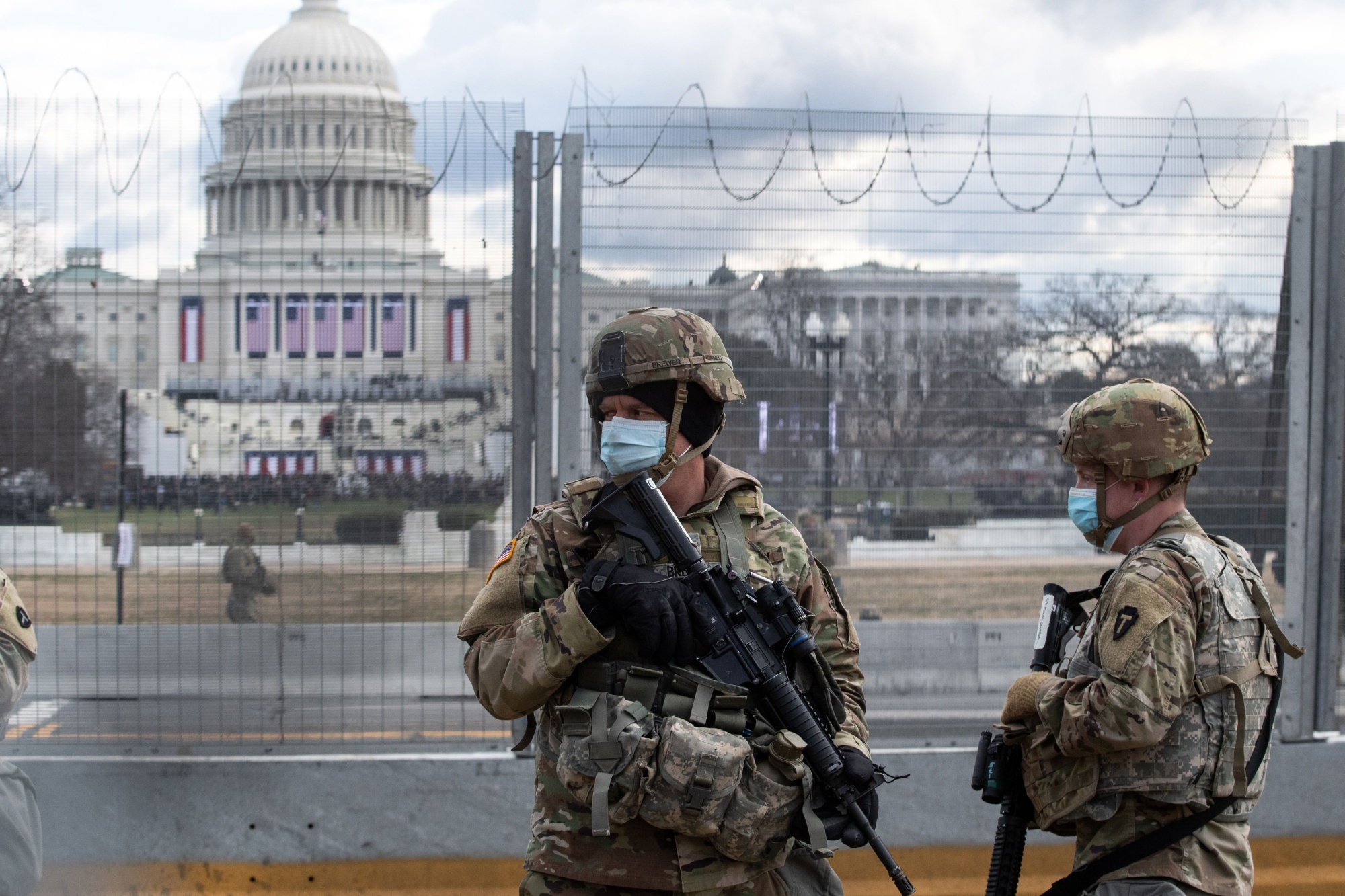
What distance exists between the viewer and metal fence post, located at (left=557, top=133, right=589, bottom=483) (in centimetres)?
504

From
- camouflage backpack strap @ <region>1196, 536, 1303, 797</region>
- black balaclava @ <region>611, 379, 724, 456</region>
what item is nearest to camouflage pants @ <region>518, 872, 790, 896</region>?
black balaclava @ <region>611, 379, 724, 456</region>

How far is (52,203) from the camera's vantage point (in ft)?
16.5

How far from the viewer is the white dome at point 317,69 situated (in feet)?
16.5

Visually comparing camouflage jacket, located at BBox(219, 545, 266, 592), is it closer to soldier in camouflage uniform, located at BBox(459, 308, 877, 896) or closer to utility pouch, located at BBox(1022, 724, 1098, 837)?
soldier in camouflage uniform, located at BBox(459, 308, 877, 896)

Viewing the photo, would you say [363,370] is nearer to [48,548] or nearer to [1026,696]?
[48,548]

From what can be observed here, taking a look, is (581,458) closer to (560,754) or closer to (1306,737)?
(560,754)

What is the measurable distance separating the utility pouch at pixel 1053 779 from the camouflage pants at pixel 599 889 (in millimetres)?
840

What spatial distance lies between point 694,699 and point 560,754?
1.07 ft

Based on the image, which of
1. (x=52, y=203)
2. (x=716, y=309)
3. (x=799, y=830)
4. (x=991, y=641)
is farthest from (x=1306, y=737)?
(x=52, y=203)

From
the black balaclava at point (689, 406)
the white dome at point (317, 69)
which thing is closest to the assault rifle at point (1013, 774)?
the black balaclava at point (689, 406)

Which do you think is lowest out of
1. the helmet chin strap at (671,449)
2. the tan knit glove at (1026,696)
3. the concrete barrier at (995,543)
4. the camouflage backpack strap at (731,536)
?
the tan knit glove at (1026,696)

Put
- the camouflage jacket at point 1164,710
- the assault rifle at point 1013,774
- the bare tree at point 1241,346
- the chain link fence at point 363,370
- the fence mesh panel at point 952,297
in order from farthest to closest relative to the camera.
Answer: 1. the bare tree at point 1241,346
2. the fence mesh panel at point 952,297
3. the chain link fence at point 363,370
4. the assault rifle at point 1013,774
5. the camouflage jacket at point 1164,710

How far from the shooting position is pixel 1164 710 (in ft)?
9.69

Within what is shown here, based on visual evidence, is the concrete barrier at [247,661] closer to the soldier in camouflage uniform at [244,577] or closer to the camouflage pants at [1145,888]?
the soldier in camouflage uniform at [244,577]
